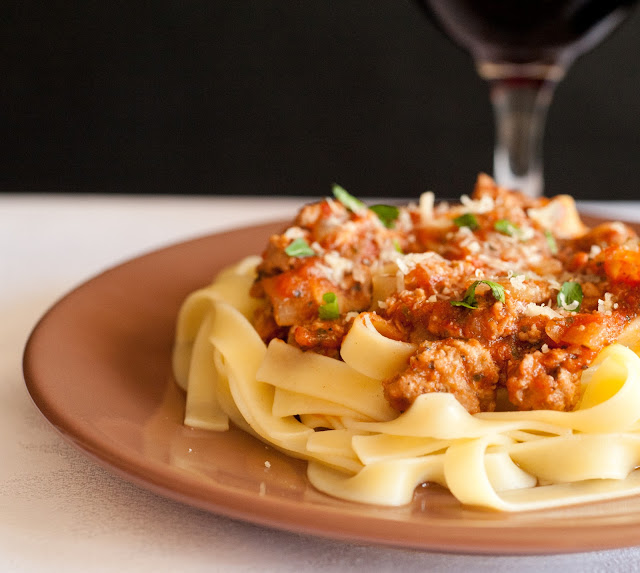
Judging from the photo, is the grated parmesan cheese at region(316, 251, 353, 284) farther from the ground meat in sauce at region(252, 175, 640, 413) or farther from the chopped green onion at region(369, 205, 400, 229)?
the chopped green onion at region(369, 205, 400, 229)

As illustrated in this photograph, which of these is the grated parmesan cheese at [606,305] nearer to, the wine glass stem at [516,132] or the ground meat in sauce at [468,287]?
the ground meat in sauce at [468,287]

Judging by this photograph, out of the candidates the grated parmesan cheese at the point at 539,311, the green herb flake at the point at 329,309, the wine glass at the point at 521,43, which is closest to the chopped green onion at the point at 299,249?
the green herb flake at the point at 329,309

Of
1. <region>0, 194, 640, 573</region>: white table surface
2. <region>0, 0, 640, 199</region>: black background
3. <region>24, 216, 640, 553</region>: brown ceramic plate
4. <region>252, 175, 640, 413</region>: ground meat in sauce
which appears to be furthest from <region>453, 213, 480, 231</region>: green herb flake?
<region>0, 0, 640, 199</region>: black background

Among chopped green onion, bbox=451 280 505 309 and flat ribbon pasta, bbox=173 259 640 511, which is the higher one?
chopped green onion, bbox=451 280 505 309

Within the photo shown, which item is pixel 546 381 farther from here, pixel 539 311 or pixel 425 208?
pixel 425 208

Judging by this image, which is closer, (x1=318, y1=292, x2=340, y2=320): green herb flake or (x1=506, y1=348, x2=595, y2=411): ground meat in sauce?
(x1=506, y1=348, x2=595, y2=411): ground meat in sauce

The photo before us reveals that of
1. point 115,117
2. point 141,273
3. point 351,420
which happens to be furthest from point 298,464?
point 115,117
